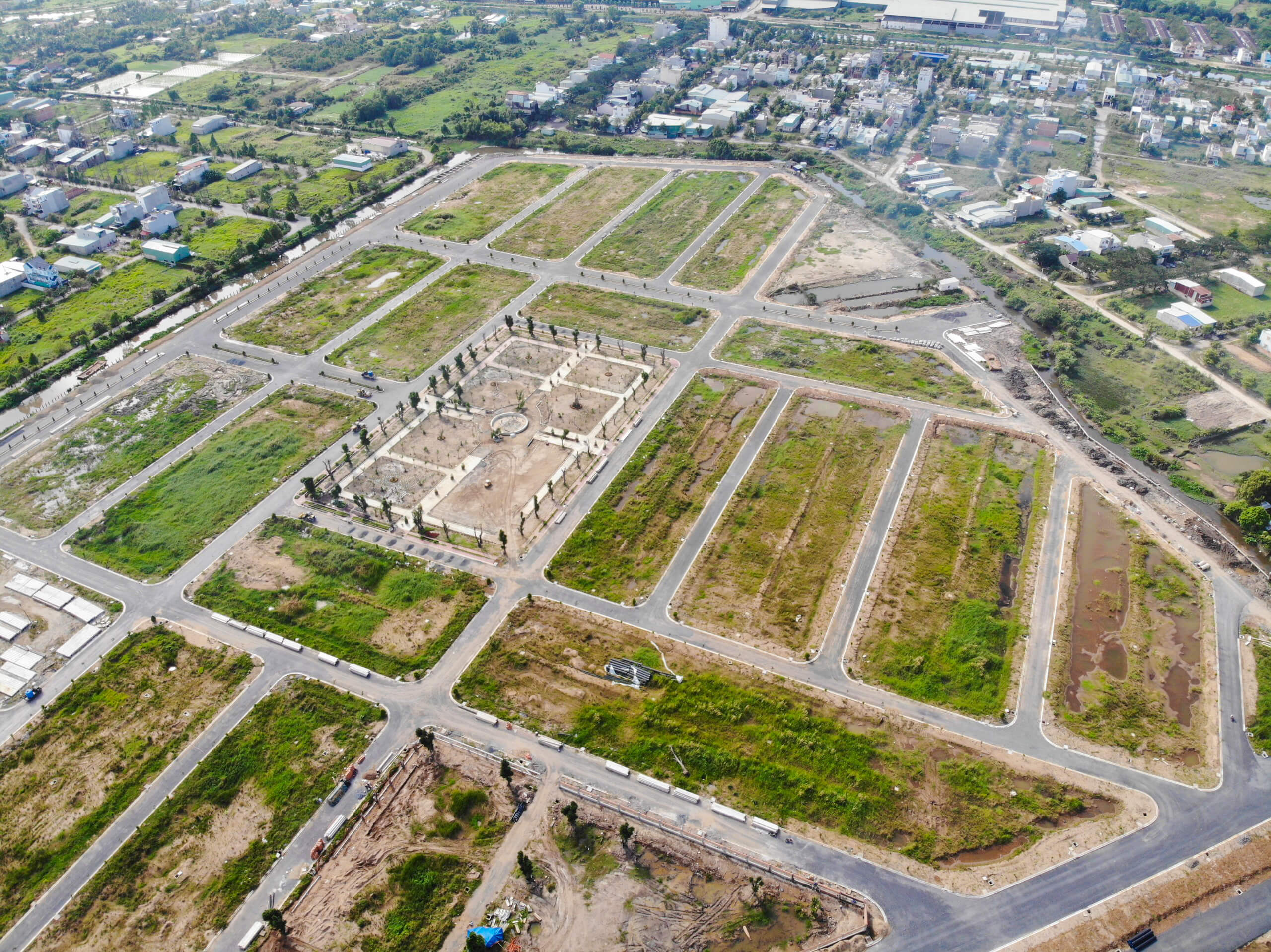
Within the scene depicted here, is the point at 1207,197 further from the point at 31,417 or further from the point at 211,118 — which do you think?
the point at 211,118

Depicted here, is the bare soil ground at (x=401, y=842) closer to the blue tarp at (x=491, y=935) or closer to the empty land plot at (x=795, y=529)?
the blue tarp at (x=491, y=935)

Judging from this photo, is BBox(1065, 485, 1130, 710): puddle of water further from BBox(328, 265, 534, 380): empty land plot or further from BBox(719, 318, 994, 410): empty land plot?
BBox(328, 265, 534, 380): empty land plot

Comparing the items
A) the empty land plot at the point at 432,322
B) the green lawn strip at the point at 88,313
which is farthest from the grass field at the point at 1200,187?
the green lawn strip at the point at 88,313

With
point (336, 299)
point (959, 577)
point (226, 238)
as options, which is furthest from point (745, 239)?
point (226, 238)

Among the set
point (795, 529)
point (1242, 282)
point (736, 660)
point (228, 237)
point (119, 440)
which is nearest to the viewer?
point (736, 660)

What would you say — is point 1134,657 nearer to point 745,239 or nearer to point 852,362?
point 852,362

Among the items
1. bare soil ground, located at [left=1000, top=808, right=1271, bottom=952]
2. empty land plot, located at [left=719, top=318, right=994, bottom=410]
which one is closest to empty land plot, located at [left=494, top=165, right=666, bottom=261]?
empty land plot, located at [left=719, top=318, right=994, bottom=410]
